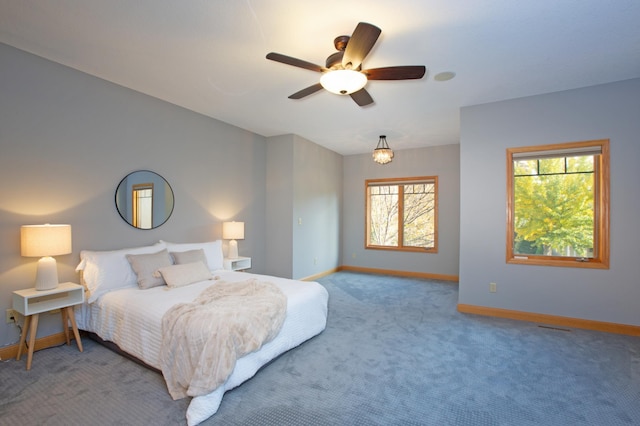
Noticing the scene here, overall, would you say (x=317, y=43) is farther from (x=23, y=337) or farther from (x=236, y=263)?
(x=23, y=337)

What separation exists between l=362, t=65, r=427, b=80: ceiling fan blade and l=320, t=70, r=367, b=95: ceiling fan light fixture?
83 mm

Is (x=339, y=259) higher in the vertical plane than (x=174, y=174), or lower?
lower

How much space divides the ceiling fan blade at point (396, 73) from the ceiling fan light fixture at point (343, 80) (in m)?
0.08

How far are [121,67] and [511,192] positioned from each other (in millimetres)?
4626

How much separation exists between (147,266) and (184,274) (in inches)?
14.7

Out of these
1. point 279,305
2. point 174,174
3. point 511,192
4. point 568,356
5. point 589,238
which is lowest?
point 568,356

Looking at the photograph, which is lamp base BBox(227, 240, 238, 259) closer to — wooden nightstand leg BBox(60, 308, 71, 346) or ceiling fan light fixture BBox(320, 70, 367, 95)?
wooden nightstand leg BBox(60, 308, 71, 346)

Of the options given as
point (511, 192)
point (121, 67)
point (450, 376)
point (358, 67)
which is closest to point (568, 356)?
point (450, 376)

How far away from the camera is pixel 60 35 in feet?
8.61

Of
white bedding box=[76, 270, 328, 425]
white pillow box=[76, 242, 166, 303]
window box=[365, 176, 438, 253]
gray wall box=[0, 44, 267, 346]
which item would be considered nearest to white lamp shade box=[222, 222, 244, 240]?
gray wall box=[0, 44, 267, 346]

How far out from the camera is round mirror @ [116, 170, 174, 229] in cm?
364

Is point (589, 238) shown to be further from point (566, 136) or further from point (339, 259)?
point (339, 259)

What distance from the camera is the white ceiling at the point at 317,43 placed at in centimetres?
227

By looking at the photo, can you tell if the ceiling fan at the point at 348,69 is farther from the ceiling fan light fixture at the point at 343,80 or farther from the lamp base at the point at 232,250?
the lamp base at the point at 232,250
